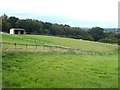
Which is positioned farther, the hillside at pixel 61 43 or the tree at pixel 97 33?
the tree at pixel 97 33

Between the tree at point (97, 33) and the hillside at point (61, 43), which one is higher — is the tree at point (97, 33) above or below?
above

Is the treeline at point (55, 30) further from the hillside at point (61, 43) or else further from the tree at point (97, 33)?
the hillside at point (61, 43)

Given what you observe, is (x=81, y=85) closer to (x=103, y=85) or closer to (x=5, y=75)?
(x=103, y=85)

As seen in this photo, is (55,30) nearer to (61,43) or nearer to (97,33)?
(97,33)

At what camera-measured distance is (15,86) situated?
12.9 metres

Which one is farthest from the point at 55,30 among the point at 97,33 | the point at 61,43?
the point at 61,43

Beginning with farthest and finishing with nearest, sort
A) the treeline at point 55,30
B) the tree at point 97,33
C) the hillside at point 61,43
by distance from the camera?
the tree at point 97,33, the treeline at point 55,30, the hillside at point 61,43

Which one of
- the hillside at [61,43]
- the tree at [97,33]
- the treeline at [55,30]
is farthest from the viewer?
the tree at [97,33]

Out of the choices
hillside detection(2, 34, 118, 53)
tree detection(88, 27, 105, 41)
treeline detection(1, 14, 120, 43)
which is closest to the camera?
hillside detection(2, 34, 118, 53)

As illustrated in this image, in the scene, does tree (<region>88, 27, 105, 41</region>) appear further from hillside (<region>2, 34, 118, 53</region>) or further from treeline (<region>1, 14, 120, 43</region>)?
hillside (<region>2, 34, 118, 53</region>)

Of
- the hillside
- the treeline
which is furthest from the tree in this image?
the hillside

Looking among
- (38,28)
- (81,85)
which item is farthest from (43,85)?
(38,28)

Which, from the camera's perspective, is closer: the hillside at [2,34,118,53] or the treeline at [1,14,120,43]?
the hillside at [2,34,118,53]

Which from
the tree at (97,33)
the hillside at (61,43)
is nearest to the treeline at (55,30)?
the tree at (97,33)
